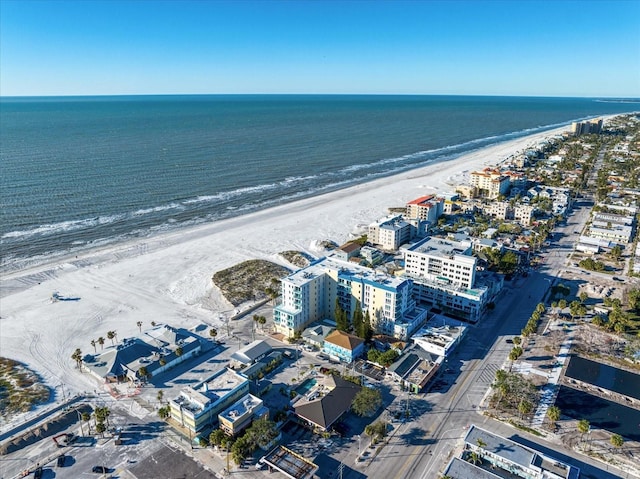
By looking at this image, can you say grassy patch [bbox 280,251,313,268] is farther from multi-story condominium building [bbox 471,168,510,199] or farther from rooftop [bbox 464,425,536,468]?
multi-story condominium building [bbox 471,168,510,199]

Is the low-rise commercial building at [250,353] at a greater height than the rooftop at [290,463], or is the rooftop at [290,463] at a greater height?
the low-rise commercial building at [250,353]

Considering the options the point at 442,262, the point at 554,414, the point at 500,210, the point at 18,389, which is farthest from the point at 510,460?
the point at 500,210

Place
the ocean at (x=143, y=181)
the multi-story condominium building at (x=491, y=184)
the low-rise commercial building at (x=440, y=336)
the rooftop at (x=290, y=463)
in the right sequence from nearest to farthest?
1. the rooftop at (x=290, y=463)
2. the low-rise commercial building at (x=440, y=336)
3. the ocean at (x=143, y=181)
4. the multi-story condominium building at (x=491, y=184)

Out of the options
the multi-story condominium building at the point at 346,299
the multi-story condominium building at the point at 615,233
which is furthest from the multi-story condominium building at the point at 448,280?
the multi-story condominium building at the point at 615,233

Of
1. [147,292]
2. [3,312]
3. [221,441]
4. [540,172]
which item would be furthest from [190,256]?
[540,172]

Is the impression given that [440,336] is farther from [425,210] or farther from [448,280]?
[425,210]

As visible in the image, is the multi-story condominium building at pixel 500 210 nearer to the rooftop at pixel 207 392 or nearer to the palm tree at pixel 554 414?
the palm tree at pixel 554 414

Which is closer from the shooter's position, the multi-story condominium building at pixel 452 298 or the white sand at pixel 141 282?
the white sand at pixel 141 282
